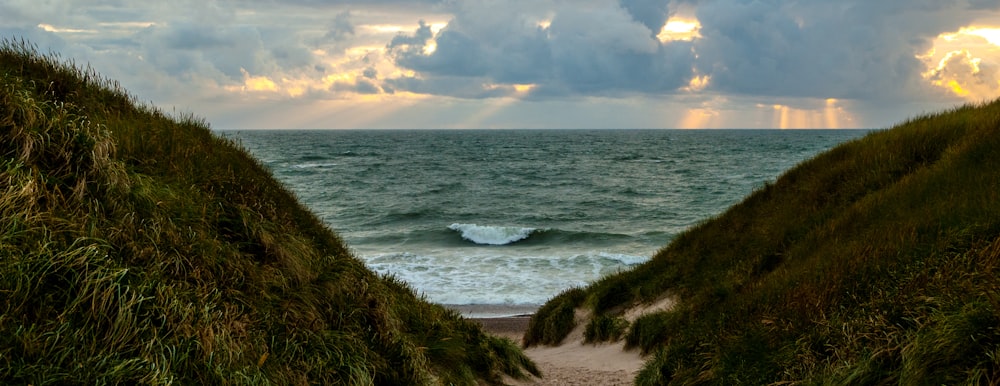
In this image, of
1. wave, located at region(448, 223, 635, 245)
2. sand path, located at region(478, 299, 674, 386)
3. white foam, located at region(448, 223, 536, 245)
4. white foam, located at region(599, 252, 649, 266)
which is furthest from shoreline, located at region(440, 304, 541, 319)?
white foam, located at region(448, 223, 536, 245)

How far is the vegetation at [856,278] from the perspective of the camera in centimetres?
616

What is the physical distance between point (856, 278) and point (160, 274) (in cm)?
720

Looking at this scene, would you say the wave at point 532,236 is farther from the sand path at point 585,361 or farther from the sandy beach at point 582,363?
the sandy beach at point 582,363

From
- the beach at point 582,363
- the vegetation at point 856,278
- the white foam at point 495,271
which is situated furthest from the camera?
the white foam at point 495,271

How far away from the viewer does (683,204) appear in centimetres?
5131

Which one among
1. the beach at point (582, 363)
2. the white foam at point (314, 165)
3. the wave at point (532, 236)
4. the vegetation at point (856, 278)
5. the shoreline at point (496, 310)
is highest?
the vegetation at point (856, 278)

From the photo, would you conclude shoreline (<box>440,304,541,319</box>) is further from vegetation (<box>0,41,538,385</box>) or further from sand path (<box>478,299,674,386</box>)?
vegetation (<box>0,41,538,385</box>)

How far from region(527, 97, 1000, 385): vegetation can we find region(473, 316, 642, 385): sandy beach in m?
0.47

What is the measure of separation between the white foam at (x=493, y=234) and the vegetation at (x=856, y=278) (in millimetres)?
23334

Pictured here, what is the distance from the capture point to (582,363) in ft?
42.1

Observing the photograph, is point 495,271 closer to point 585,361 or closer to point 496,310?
point 496,310

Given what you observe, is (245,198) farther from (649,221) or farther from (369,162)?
(369,162)

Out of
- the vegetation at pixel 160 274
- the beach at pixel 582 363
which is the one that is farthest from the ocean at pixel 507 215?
the beach at pixel 582 363

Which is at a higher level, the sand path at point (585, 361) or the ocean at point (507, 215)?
the sand path at point (585, 361)
